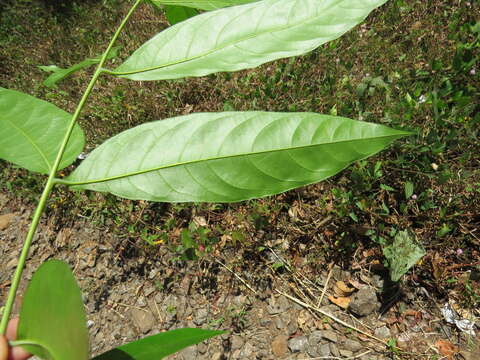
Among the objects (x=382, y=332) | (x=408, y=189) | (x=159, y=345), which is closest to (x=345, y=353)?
(x=382, y=332)

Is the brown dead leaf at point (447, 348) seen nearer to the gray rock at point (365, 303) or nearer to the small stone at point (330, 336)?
the gray rock at point (365, 303)

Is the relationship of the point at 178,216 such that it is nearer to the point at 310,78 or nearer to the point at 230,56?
the point at 310,78

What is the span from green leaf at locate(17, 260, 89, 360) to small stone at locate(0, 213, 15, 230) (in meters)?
2.98

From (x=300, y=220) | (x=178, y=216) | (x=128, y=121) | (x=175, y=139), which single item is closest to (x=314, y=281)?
(x=300, y=220)

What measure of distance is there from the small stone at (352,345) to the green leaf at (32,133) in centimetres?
179

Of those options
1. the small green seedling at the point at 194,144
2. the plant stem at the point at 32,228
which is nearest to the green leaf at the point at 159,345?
the small green seedling at the point at 194,144

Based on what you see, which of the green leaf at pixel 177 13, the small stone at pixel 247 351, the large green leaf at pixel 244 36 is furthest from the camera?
the small stone at pixel 247 351

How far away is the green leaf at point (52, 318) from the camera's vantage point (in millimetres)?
478

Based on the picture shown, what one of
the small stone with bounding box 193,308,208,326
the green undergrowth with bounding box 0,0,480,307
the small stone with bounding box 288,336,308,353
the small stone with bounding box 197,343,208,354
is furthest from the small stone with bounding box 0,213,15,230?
the small stone with bounding box 288,336,308,353

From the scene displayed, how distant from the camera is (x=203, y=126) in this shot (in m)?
0.61

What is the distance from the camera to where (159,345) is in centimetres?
53

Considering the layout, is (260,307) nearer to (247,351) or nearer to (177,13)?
(247,351)

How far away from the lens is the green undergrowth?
6.52 ft

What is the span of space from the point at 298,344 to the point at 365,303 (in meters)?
0.45
